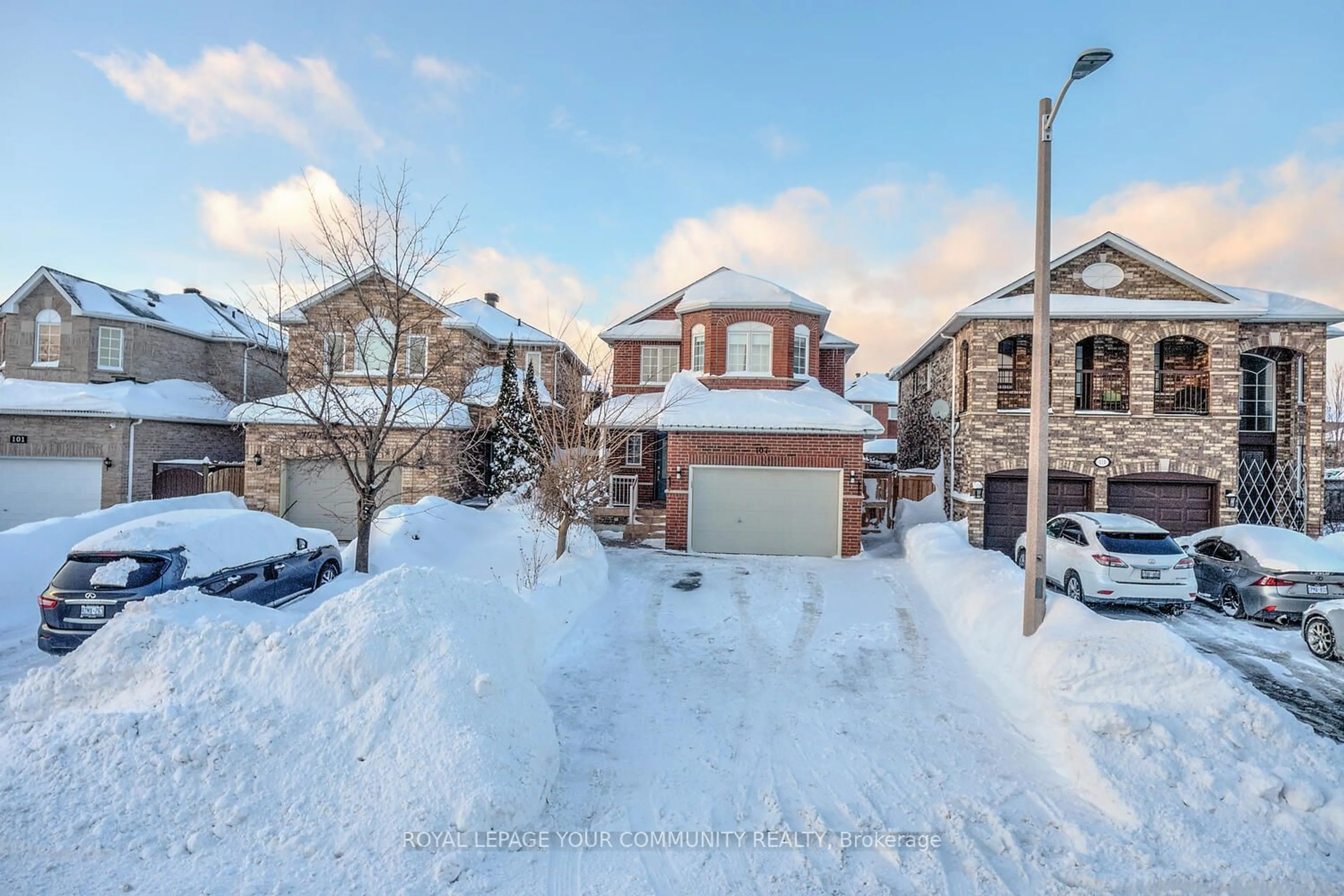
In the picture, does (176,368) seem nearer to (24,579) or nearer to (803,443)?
(24,579)

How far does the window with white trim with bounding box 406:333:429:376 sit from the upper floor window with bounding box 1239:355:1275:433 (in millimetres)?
20391

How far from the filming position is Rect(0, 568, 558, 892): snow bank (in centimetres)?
381

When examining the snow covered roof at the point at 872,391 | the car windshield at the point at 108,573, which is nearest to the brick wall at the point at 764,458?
the car windshield at the point at 108,573

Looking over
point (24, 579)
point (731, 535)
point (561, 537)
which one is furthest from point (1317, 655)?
point (24, 579)

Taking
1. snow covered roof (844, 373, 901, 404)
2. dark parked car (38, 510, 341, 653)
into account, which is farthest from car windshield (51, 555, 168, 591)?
snow covered roof (844, 373, 901, 404)

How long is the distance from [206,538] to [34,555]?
545 centimetres

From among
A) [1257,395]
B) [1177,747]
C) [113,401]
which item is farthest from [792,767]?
[113,401]

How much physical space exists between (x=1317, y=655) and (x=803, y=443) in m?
8.81

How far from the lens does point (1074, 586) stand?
1040 cm

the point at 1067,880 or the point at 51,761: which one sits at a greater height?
the point at 51,761

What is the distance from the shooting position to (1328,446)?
89.1 ft

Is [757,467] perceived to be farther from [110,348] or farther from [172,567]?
[110,348]

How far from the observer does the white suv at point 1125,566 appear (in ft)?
32.0

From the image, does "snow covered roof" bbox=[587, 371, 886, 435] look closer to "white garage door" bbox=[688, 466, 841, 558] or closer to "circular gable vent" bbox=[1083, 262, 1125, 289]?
"white garage door" bbox=[688, 466, 841, 558]
